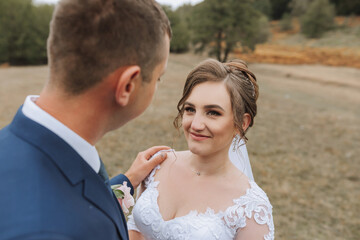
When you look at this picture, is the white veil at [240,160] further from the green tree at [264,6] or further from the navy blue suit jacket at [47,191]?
the green tree at [264,6]

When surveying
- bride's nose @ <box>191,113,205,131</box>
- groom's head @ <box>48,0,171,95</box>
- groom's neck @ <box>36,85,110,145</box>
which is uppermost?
groom's head @ <box>48,0,171,95</box>

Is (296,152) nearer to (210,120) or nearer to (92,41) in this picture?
(210,120)

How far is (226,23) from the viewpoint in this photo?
31047 millimetres

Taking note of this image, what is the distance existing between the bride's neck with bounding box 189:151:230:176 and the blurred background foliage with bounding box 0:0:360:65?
30.6 meters

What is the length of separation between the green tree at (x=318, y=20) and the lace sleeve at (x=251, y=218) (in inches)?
2193

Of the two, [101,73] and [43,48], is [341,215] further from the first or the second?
[43,48]

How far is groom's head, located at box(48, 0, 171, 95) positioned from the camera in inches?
44.8

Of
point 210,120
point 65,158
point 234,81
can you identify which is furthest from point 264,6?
point 65,158

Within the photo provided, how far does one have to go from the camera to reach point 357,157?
838 centimetres

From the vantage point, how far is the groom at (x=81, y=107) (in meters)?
1.03

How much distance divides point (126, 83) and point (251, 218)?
1500 mm

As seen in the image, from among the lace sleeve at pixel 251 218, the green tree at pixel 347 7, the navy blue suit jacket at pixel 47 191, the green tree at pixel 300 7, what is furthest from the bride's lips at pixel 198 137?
the green tree at pixel 347 7

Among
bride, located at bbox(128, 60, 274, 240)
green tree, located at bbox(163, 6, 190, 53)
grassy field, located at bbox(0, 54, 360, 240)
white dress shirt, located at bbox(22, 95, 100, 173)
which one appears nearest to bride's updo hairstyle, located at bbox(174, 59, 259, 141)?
bride, located at bbox(128, 60, 274, 240)

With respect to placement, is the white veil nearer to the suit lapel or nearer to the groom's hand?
the groom's hand
